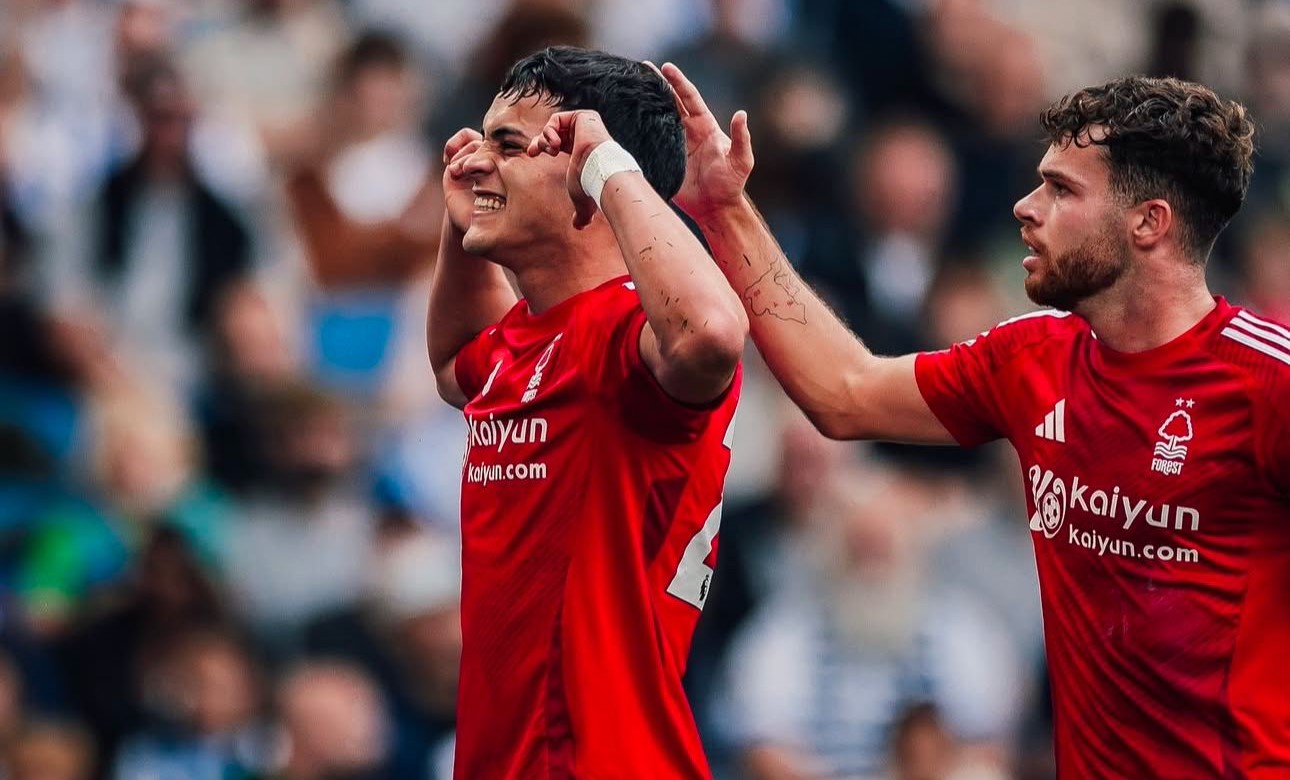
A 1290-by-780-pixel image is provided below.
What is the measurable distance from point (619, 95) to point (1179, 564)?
1.60 m

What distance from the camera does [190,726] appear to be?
25.8 ft

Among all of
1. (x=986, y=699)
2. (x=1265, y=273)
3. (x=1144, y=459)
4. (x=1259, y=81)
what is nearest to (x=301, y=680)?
(x=986, y=699)

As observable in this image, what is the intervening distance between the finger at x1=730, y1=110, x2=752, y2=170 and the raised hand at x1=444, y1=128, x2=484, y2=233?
0.62 metres

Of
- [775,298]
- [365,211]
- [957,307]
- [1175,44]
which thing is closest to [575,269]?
[775,298]

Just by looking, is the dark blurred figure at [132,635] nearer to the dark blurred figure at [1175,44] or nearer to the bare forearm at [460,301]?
the bare forearm at [460,301]

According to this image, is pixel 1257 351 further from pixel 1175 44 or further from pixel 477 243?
pixel 1175 44

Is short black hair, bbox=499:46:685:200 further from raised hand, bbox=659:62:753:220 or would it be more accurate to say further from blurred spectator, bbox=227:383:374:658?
blurred spectator, bbox=227:383:374:658

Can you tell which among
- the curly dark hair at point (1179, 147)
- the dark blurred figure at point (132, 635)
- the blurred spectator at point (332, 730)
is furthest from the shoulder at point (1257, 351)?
the dark blurred figure at point (132, 635)

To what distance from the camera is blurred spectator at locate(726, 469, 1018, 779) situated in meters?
8.42

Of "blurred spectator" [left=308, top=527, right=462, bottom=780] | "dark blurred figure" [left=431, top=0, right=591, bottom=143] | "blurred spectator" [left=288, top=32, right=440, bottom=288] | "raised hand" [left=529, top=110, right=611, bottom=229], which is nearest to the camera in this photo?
"raised hand" [left=529, top=110, right=611, bottom=229]

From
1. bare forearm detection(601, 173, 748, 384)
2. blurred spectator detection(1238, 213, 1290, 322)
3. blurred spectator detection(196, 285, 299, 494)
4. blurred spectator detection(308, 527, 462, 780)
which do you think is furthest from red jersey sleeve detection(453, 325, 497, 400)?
blurred spectator detection(1238, 213, 1290, 322)

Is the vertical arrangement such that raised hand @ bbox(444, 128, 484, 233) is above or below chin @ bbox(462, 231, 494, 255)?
above

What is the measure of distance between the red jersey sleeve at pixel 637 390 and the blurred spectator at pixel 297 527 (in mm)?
4210

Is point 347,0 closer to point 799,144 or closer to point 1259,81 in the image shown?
point 799,144
